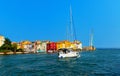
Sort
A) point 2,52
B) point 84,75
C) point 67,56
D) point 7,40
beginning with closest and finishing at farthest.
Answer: point 84,75, point 67,56, point 2,52, point 7,40

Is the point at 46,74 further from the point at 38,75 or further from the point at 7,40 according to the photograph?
the point at 7,40

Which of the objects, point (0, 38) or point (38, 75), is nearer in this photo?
point (38, 75)

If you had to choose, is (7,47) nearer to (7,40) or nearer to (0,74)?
(7,40)

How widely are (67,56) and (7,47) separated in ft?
283

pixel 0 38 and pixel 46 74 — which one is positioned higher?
pixel 0 38

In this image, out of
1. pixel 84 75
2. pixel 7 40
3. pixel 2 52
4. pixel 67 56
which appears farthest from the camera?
pixel 7 40

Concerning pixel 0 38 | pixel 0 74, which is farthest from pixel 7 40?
pixel 0 74

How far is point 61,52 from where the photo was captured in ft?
340

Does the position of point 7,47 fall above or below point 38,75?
above

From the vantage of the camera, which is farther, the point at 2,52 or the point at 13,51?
the point at 13,51

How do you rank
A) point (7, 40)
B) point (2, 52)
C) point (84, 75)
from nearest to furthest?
1. point (84, 75)
2. point (2, 52)
3. point (7, 40)

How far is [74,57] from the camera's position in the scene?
105625 mm

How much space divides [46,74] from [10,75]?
660 centimetres

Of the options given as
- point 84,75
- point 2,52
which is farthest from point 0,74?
point 2,52
